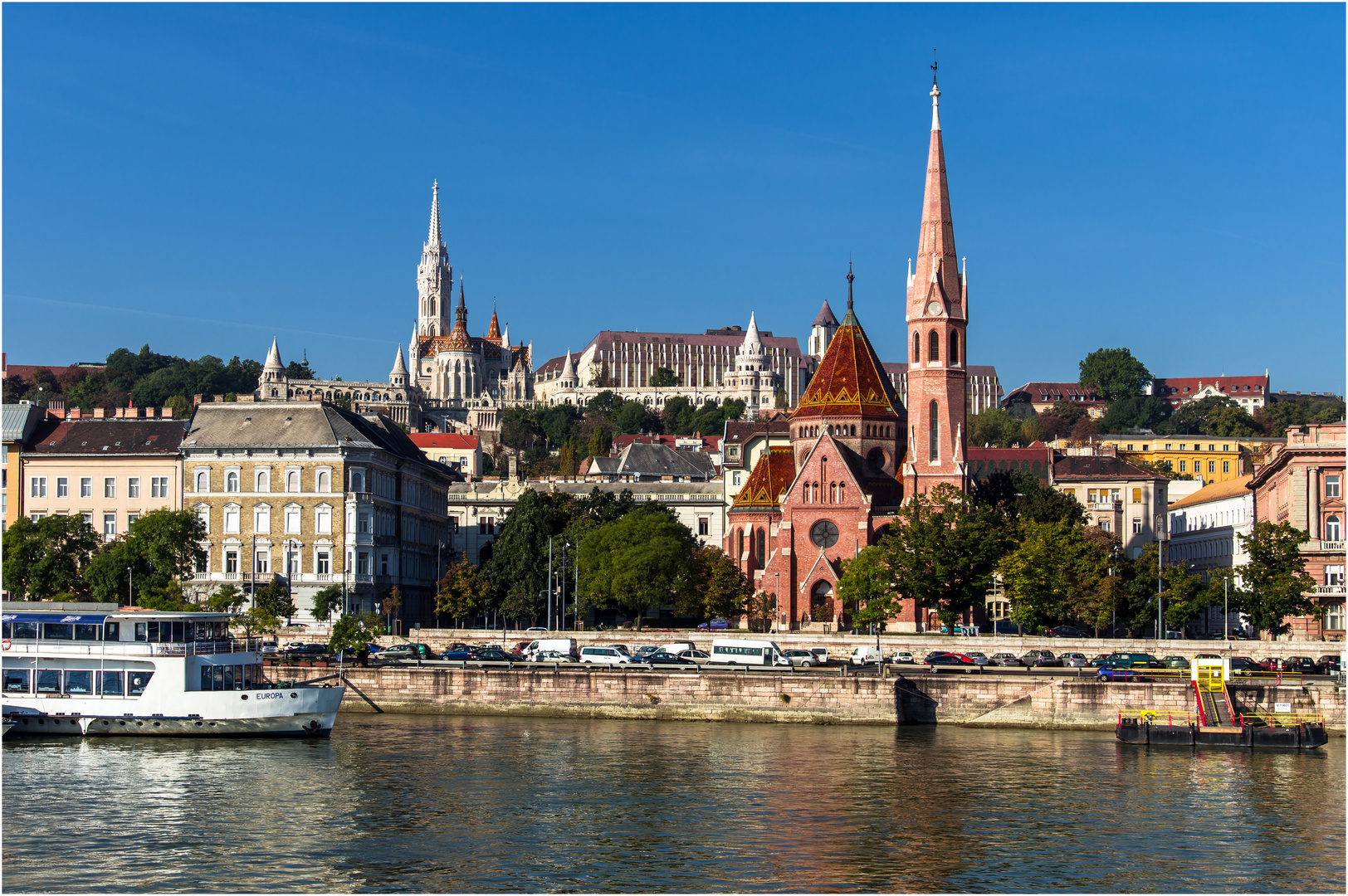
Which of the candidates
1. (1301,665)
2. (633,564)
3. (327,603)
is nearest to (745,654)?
(1301,665)

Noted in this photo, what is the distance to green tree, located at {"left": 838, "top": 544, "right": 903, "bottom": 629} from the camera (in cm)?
8794

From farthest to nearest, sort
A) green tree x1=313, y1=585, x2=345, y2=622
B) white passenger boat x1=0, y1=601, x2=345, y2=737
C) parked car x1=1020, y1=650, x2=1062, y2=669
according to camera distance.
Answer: green tree x1=313, y1=585, x2=345, y2=622 → parked car x1=1020, y1=650, x2=1062, y2=669 → white passenger boat x1=0, y1=601, x2=345, y2=737

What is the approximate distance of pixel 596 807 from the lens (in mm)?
45031

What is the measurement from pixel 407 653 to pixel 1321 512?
45699mm

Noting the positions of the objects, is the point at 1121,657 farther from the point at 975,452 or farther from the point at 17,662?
the point at 975,452

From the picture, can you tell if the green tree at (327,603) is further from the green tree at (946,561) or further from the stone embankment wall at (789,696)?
the green tree at (946,561)

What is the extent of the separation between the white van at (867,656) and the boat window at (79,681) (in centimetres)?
3329

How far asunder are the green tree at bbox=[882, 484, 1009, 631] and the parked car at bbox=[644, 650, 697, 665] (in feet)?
56.3

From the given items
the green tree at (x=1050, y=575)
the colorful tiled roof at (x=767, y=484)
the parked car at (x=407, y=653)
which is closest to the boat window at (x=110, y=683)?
the parked car at (x=407, y=653)

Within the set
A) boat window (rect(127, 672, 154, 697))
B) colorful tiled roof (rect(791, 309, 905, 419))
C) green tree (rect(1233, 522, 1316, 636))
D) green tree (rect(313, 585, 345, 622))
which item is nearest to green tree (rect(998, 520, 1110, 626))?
green tree (rect(1233, 522, 1316, 636))

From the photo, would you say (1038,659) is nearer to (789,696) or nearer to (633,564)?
→ (789,696)

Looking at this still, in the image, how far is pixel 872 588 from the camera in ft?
295

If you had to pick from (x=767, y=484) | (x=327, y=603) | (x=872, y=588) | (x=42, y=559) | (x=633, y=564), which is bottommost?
(x=327, y=603)

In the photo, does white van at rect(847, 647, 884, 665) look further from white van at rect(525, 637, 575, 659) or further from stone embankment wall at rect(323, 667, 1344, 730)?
white van at rect(525, 637, 575, 659)
